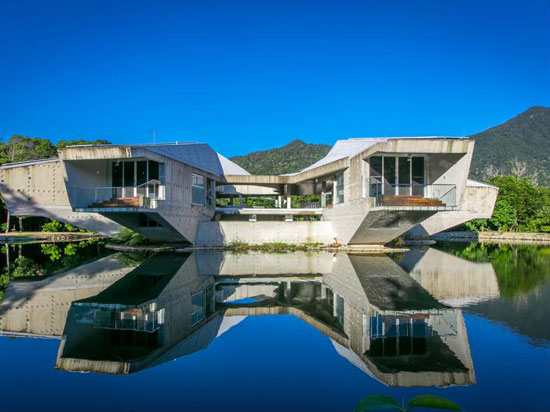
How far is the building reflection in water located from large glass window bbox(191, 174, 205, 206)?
8.23 meters

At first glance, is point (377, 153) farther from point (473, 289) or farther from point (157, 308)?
point (157, 308)

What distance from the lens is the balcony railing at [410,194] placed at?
17250 millimetres

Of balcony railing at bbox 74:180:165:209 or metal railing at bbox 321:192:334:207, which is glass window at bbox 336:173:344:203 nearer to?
metal railing at bbox 321:192:334:207

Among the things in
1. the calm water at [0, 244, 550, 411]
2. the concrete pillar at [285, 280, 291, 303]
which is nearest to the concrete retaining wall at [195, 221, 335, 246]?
the calm water at [0, 244, 550, 411]

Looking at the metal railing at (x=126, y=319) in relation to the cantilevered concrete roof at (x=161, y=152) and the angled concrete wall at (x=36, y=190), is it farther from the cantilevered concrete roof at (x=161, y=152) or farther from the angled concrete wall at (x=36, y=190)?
the angled concrete wall at (x=36, y=190)

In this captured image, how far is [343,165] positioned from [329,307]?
1326cm

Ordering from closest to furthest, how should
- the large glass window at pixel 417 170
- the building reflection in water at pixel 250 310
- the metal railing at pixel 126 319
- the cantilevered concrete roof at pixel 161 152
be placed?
the building reflection in water at pixel 250 310
the metal railing at pixel 126 319
the cantilevered concrete roof at pixel 161 152
the large glass window at pixel 417 170

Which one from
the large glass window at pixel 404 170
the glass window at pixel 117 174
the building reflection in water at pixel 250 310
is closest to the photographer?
the building reflection in water at pixel 250 310

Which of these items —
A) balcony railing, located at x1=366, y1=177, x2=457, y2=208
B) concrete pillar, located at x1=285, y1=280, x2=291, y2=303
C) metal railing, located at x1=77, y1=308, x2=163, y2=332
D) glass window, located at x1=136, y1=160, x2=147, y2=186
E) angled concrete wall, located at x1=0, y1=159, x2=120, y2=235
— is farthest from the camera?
angled concrete wall, located at x1=0, y1=159, x2=120, y2=235

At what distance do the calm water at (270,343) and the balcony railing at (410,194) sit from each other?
223 inches

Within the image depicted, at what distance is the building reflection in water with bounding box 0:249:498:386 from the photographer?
17.9 ft

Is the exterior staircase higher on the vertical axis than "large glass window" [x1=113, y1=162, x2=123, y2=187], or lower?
lower

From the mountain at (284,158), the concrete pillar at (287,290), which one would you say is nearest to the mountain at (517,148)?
the mountain at (284,158)

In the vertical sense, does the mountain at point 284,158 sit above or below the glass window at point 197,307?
above
